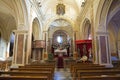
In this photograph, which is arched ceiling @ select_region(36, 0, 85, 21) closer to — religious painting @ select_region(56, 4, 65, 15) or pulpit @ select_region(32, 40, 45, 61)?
religious painting @ select_region(56, 4, 65, 15)

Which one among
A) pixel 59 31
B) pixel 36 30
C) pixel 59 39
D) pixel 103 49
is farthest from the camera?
pixel 59 39

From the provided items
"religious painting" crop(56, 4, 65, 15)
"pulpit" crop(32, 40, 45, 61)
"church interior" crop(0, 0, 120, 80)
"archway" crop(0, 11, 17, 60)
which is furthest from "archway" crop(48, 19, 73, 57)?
"archway" crop(0, 11, 17, 60)

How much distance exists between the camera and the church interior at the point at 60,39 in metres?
4.74

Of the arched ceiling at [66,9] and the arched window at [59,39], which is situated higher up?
the arched ceiling at [66,9]

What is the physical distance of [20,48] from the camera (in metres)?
8.71

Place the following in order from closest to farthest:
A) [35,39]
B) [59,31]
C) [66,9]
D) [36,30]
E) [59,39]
→ 1. [35,39]
2. [36,30]
3. [66,9]
4. [59,31]
5. [59,39]

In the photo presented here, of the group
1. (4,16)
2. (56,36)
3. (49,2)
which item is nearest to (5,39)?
(4,16)

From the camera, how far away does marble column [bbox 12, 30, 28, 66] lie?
8.56 meters

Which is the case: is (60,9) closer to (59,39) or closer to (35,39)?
Answer: (35,39)

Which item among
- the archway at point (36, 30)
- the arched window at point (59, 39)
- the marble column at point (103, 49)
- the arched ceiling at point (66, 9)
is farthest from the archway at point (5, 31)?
the marble column at point (103, 49)

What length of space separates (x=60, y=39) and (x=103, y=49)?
13.0m

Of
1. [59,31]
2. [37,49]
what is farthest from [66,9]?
[37,49]

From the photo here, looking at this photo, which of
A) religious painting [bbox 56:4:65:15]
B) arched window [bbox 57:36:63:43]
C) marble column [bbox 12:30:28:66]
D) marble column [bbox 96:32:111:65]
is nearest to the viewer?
marble column [bbox 12:30:28:66]

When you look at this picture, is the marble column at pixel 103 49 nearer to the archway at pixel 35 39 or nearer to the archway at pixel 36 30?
the archway at pixel 35 39
